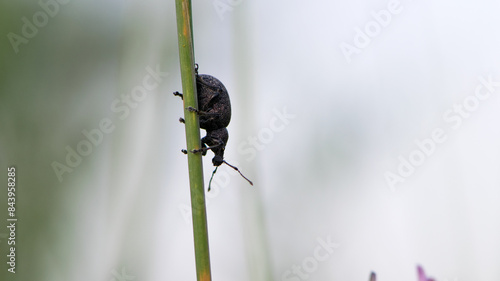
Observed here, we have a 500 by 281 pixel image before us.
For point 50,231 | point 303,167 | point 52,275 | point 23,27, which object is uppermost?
point 23,27

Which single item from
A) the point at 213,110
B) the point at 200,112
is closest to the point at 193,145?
the point at 200,112

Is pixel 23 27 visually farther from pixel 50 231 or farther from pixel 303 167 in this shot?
pixel 303 167

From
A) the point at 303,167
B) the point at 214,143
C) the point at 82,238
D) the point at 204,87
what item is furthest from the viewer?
the point at 303,167

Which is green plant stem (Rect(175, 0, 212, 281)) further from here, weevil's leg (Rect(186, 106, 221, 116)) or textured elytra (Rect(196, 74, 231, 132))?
textured elytra (Rect(196, 74, 231, 132))

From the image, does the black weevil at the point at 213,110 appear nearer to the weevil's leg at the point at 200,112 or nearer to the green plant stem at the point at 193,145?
the weevil's leg at the point at 200,112

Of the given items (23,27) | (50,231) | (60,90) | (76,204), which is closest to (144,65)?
(60,90)
